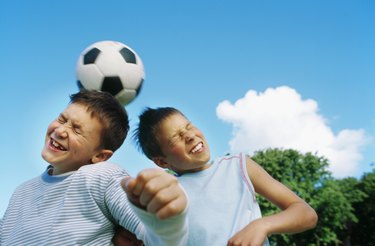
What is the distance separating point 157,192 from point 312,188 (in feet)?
85.8

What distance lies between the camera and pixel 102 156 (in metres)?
2.32

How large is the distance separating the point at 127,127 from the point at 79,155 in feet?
1.27

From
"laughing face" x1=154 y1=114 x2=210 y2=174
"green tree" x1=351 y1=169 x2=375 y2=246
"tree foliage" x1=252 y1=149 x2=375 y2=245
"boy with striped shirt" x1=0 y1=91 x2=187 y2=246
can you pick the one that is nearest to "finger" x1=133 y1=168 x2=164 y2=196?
"boy with striped shirt" x1=0 y1=91 x2=187 y2=246

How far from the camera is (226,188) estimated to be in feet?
8.15

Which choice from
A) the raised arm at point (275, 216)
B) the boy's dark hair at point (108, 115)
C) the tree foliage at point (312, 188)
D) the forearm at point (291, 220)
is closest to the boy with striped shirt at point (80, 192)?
the boy's dark hair at point (108, 115)

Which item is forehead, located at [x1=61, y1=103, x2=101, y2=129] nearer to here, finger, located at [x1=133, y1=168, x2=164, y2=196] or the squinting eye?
the squinting eye

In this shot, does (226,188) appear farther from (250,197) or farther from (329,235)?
(329,235)

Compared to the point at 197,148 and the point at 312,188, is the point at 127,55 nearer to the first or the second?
the point at 197,148

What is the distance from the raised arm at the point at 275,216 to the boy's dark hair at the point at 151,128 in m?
0.57

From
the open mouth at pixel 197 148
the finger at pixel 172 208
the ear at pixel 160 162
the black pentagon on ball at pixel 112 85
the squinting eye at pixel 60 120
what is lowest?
the finger at pixel 172 208

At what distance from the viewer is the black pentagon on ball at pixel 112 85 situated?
3178mm

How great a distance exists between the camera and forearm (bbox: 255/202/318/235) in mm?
2062

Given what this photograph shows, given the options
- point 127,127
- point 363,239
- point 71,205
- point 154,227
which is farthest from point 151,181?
point 363,239

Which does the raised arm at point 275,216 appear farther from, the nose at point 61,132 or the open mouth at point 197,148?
the nose at point 61,132
